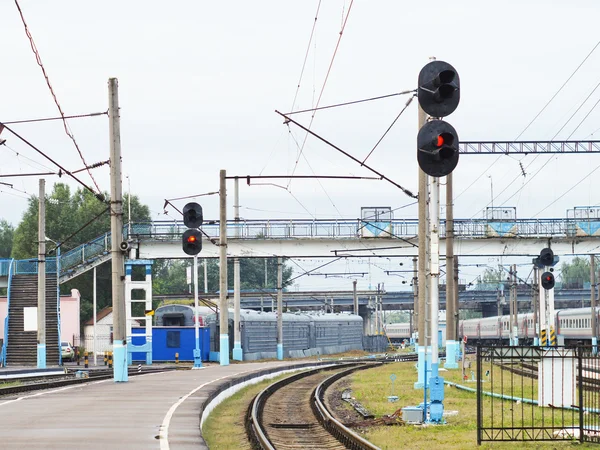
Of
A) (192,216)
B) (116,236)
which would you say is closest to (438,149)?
(116,236)

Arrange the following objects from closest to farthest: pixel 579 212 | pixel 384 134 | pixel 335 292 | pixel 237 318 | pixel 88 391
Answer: pixel 88 391, pixel 384 134, pixel 237 318, pixel 579 212, pixel 335 292

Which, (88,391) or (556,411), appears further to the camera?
(88,391)

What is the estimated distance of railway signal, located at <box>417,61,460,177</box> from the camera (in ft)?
59.7

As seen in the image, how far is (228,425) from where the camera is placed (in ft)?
77.0

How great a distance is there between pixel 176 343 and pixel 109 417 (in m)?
43.9

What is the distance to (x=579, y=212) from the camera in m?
63.8

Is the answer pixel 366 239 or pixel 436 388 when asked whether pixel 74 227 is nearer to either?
pixel 366 239

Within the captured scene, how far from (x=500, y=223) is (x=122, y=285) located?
31831mm

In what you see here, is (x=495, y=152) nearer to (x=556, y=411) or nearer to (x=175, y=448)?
(x=556, y=411)

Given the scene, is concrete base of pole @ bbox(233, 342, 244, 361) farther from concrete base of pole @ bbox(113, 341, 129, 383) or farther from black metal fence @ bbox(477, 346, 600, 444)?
black metal fence @ bbox(477, 346, 600, 444)

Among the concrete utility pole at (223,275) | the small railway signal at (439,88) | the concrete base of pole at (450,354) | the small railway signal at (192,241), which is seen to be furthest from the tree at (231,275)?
the small railway signal at (439,88)

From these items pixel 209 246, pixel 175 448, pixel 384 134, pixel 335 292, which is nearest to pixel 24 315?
pixel 209 246

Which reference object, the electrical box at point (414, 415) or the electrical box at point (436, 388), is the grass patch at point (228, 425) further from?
the electrical box at point (436, 388)

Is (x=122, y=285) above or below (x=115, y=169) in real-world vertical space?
below
